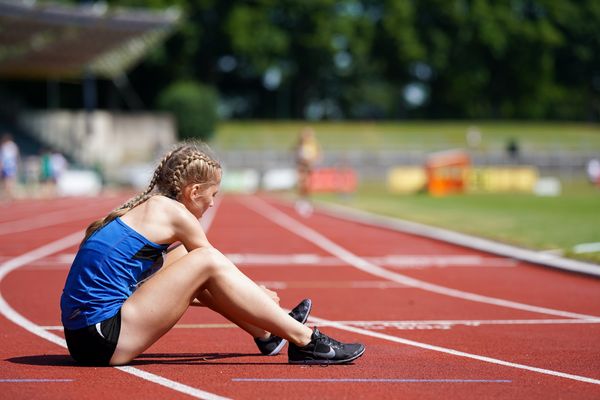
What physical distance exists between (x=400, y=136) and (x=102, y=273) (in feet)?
196

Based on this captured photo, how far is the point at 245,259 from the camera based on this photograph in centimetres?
1248

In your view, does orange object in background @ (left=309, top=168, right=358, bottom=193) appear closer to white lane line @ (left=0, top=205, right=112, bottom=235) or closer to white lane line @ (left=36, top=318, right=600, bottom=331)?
white lane line @ (left=0, top=205, right=112, bottom=235)

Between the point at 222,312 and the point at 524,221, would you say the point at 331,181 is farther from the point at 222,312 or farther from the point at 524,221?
the point at 222,312

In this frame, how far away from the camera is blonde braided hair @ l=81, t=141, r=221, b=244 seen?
5.41m

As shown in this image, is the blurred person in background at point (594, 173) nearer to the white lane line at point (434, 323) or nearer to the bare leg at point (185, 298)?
the white lane line at point (434, 323)

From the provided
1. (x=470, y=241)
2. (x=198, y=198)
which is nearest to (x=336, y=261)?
(x=470, y=241)

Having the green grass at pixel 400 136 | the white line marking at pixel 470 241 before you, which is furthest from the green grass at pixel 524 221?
the green grass at pixel 400 136

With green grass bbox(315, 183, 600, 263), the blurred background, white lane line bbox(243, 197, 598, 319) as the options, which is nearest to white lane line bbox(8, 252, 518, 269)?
white lane line bbox(243, 197, 598, 319)

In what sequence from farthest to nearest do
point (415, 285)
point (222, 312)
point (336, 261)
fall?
point (336, 261), point (415, 285), point (222, 312)

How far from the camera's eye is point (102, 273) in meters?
5.29

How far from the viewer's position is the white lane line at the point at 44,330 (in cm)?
488

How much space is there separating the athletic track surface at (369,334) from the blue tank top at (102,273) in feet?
1.16

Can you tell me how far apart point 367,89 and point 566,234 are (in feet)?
252

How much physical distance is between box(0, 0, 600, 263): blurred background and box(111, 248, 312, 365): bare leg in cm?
1765
